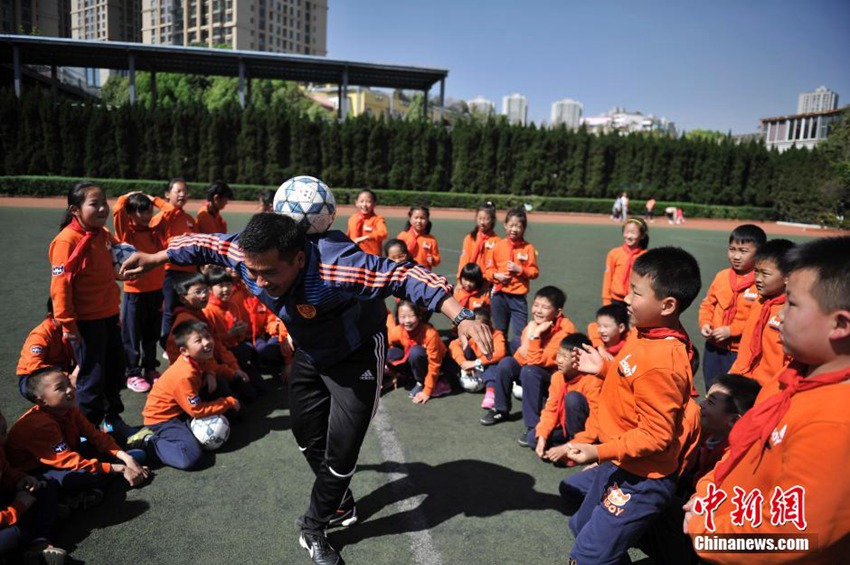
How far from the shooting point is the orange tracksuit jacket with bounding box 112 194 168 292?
622cm

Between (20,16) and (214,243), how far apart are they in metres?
38.8

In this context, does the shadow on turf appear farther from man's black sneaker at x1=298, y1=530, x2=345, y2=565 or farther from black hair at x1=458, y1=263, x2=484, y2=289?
black hair at x1=458, y1=263, x2=484, y2=289

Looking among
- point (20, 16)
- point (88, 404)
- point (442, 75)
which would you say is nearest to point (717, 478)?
point (88, 404)

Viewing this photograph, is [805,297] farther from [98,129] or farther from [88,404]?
[98,129]

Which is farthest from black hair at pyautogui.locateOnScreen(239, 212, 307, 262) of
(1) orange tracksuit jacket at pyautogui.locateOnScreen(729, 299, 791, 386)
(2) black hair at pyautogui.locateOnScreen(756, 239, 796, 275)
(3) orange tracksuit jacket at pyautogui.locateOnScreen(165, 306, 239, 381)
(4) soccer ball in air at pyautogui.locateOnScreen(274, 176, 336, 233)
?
(2) black hair at pyautogui.locateOnScreen(756, 239, 796, 275)

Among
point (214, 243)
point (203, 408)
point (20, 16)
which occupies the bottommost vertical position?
point (203, 408)

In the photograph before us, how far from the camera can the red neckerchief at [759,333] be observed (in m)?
4.30

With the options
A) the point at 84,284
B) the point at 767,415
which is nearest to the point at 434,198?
the point at 84,284

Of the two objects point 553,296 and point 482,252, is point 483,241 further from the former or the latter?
point 553,296

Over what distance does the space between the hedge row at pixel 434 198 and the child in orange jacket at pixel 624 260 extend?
73.3ft

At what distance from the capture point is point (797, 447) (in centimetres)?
166

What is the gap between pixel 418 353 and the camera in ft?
20.2

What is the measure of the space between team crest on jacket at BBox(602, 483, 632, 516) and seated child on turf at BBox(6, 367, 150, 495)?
3.43 metres

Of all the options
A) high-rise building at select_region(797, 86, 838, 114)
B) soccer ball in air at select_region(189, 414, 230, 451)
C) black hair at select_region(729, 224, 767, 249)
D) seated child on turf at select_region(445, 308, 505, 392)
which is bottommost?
soccer ball in air at select_region(189, 414, 230, 451)
